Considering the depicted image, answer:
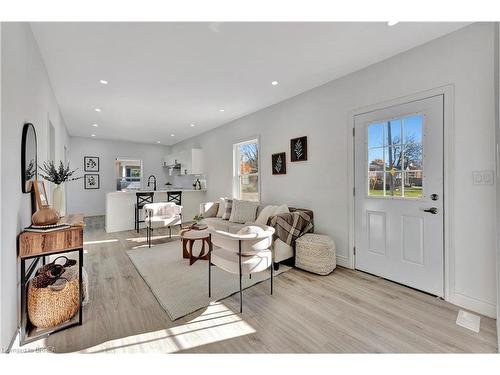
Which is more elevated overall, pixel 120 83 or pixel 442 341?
pixel 120 83

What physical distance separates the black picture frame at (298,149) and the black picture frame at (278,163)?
0.66 ft

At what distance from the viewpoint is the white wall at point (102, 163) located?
23.4 ft

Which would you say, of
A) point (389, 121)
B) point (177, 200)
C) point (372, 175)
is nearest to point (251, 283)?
point (372, 175)

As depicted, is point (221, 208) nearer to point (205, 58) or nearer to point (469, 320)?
point (205, 58)

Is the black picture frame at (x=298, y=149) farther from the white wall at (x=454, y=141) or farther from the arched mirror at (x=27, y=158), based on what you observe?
the arched mirror at (x=27, y=158)

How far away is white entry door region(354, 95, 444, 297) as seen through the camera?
2250mm

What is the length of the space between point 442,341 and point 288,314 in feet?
3.67

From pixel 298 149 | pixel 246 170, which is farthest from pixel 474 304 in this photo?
pixel 246 170

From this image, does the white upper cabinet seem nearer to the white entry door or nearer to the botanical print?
the botanical print

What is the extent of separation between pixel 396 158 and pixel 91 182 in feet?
27.7

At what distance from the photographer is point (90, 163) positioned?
24.2 ft

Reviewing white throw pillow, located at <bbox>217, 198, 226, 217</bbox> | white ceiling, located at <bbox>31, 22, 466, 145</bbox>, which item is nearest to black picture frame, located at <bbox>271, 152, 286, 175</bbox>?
white ceiling, located at <bbox>31, 22, 466, 145</bbox>

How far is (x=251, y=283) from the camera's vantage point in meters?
2.60
